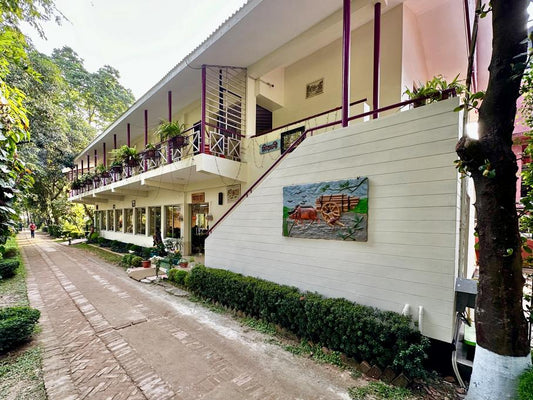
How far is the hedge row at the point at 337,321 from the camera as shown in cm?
304

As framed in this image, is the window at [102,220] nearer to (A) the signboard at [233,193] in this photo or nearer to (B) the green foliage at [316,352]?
(A) the signboard at [233,193]

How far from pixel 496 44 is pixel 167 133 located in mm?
8322

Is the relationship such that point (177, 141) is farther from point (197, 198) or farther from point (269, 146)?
point (269, 146)

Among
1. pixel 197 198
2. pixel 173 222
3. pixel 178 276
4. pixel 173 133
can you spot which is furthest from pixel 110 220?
pixel 178 276

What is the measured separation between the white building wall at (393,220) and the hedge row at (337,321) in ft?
1.05

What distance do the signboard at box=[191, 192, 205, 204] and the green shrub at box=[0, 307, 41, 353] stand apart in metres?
6.52

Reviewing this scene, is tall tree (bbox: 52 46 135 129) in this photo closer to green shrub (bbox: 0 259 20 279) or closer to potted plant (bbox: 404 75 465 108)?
green shrub (bbox: 0 259 20 279)

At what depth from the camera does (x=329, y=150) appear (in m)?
4.43

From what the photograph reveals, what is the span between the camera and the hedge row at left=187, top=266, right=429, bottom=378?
3.04m

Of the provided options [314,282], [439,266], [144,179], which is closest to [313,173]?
[314,282]

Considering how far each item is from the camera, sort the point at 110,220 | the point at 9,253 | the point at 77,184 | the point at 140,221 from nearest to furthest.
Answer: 1. the point at 9,253
2. the point at 140,221
3. the point at 77,184
4. the point at 110,220

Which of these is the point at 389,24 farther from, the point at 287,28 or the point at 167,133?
the point at 167,133

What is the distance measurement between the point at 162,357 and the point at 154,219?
10937mm

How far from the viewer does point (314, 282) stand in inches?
175
